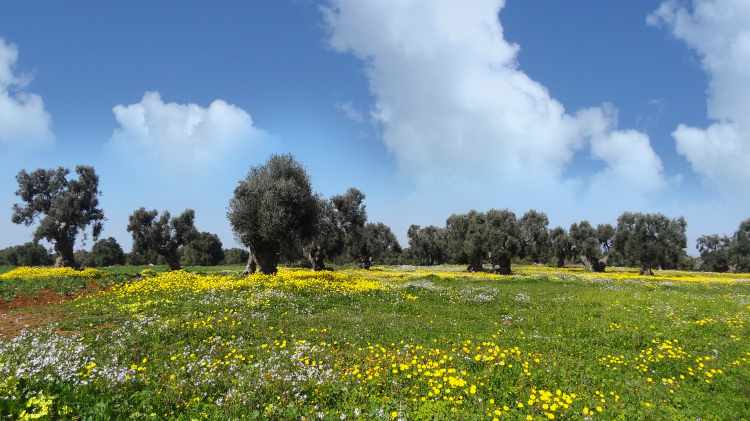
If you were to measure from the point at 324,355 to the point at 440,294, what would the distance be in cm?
1636

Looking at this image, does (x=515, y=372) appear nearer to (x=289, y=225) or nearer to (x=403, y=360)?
(x=403, y=360)

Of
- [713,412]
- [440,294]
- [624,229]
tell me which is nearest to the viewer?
[713,412]

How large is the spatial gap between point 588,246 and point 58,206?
10353cm

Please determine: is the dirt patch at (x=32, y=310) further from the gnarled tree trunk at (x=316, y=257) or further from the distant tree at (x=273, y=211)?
the gnarled tree trunk at (x=316, y=257)

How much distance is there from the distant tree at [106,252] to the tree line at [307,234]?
28 cm

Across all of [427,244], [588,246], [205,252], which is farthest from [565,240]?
[205,252]

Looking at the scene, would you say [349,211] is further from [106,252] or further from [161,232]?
[106,252]

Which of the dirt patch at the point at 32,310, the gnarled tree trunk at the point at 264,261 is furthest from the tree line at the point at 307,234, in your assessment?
the dirt patch at the point at 32,310

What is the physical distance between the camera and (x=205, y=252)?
4857 inches

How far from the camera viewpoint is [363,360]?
11.6 m

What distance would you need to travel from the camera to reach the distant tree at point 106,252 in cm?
11491

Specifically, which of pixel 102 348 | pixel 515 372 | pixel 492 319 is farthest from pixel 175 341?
pixel 492 319

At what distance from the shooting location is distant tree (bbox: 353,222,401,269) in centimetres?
9111

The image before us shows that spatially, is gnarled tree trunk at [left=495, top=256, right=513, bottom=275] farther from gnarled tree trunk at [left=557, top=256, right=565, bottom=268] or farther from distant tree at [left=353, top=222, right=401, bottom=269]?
gnarled tree trunk at [left=557, top=256, right=565, bottom=268]
